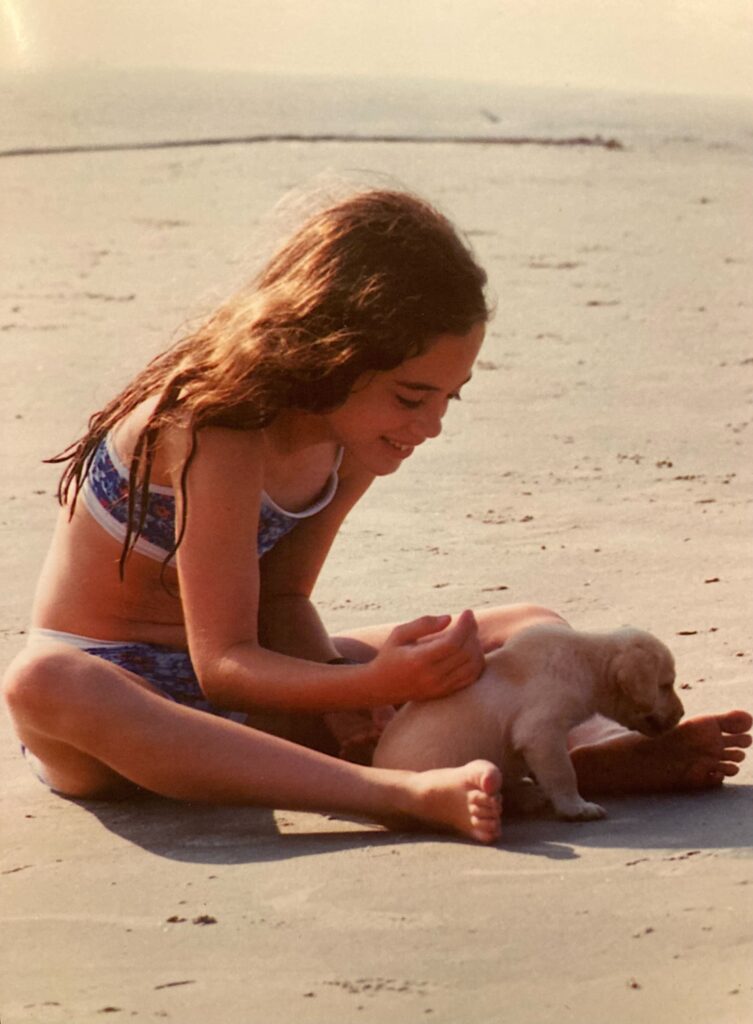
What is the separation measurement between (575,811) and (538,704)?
20cm

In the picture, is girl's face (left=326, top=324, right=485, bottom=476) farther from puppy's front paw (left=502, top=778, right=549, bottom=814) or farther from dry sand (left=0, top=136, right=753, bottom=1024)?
puppy's front paw (left=502, top=778, right=549, bottom=814)

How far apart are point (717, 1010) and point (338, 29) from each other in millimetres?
2217

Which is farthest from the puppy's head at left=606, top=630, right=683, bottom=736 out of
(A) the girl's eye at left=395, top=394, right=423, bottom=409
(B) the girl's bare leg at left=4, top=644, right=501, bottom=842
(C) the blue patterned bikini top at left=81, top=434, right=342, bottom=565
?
(C) the blue patterned bikini top at left=81, top=434, right=342, bottom=565

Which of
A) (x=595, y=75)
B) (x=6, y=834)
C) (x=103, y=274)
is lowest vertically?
(x=6, y=834)

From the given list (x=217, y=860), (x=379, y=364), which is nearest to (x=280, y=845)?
(x=217, y=860)

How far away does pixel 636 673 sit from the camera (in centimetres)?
330

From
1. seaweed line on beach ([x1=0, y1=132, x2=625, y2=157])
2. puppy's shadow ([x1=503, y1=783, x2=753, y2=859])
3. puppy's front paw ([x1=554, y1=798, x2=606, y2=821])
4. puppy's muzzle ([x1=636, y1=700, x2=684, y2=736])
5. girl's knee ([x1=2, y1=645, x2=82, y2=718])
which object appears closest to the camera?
puppy's shadow ([x1=503, y1=783, x2=753, y2=859])

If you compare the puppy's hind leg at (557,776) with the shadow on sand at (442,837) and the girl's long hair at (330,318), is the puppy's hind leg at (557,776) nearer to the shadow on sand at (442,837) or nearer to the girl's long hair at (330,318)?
the shadow on sand at (442,837)

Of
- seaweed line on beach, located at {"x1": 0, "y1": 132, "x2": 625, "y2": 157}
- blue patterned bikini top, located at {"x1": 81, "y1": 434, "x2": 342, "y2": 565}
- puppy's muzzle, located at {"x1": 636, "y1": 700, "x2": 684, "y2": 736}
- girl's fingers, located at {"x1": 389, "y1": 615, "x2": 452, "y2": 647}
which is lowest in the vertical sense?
puppy's muzzle, located at {"x1": 636, "y1": 700, "x2": 684, "y2": 736}

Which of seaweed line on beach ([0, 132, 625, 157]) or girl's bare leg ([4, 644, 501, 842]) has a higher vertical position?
seaweed line on beach ([0, 132, 625, 157])

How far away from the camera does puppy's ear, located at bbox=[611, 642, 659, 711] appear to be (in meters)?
3.30

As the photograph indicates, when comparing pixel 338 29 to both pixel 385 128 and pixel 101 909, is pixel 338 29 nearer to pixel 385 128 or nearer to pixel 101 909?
pixel 101 909

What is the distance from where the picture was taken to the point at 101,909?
2879mm

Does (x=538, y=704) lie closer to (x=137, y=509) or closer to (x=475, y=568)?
(x=137, y=509)
